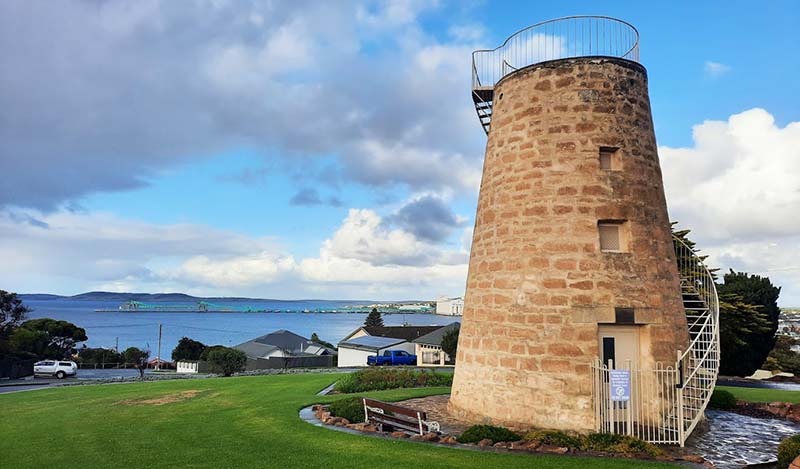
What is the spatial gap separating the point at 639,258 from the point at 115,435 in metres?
14.0

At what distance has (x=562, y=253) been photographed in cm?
1300

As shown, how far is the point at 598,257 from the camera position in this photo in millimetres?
12906

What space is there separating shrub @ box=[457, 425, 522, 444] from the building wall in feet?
4.22

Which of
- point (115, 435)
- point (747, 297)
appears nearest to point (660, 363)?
point (115, 435)

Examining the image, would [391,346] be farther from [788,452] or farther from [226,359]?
[788,452]

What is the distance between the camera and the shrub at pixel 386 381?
20.7 m

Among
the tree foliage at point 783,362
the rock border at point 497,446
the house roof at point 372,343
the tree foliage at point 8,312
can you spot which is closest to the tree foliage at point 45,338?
the tree foliage at point 8,312

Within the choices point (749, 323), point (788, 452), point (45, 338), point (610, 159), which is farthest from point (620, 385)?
point (45, 338)

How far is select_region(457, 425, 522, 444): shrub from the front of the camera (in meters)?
11.4

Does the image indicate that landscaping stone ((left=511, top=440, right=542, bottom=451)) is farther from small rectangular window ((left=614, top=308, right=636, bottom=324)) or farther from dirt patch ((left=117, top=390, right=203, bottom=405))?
dirt patch ((left=117, top=390, right=203, bottom=405))

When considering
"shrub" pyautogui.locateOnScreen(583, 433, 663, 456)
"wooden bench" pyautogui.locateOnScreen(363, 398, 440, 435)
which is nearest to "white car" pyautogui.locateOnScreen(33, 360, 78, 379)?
"wooden bench" pyautogui.locateOnScreen(363, 398, 440, 435)

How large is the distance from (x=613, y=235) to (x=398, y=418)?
7.22 meters

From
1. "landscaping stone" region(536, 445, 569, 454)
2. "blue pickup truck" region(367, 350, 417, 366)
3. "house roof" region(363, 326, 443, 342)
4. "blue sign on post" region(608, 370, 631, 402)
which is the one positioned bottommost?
"blue pickup truck" region(367, 350, 417, 366)

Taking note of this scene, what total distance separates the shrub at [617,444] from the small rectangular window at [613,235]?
15.0 feet
